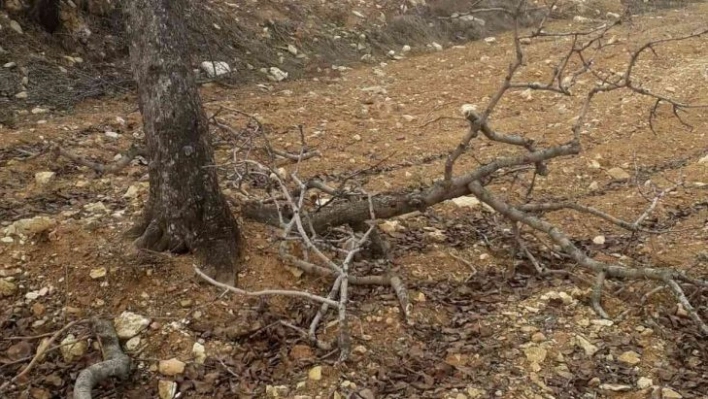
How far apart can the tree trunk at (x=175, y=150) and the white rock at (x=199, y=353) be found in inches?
13.2

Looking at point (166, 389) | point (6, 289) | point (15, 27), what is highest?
point (15, 27)

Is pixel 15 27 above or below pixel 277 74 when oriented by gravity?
above

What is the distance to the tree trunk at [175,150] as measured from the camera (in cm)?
267

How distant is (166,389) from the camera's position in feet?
8.03

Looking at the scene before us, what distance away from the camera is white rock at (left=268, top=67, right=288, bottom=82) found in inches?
246

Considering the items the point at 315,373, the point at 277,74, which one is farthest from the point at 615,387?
the point at 277,74

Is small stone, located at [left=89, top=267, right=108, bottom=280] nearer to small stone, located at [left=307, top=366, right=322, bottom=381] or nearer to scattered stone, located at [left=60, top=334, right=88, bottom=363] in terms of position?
scattered stone, located at [left=60, top=334, right=88, bottom=363]

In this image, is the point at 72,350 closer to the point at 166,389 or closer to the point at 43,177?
the point at 166,389

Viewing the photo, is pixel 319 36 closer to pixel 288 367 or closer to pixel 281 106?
pixel 281 106

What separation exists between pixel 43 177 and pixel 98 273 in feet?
3.99

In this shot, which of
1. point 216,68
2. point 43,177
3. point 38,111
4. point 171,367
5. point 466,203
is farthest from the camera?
point 216,68

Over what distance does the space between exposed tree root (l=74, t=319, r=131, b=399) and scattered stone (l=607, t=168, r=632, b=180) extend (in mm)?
3134

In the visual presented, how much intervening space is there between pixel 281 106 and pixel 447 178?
272 centimetres

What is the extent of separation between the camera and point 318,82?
6.36 metres
